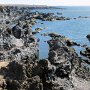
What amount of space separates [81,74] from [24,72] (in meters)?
15.3

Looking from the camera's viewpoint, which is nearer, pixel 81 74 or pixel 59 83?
pixel 59 83

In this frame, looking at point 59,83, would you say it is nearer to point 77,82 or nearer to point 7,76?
point 77,82

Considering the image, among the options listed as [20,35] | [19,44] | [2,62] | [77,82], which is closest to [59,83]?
[77,82]

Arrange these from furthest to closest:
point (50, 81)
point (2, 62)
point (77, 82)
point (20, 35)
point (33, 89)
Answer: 1. point (20, 35)
2. point (2, 62)
3. point (77, 82)
4. point (50, 81)
5. point (33, 89)

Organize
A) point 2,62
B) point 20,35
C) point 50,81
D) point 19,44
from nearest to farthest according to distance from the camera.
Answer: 1. point 50,81
2. point 2,62
3. point 19,44
4. point 20,35

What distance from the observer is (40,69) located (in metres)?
52.5

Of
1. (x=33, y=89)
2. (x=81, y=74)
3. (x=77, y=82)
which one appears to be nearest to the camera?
(x=33, y=89)

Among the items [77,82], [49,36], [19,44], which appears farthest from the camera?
[49,36]

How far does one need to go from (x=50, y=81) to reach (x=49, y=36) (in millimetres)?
71112

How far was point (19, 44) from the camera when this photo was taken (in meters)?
81.2

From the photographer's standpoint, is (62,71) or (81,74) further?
(81,74)

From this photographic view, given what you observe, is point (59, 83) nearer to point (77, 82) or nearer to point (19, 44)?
point (77, 82)

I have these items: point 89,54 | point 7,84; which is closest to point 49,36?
point 89,54

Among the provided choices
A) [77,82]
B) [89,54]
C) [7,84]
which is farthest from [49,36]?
[7,84]
